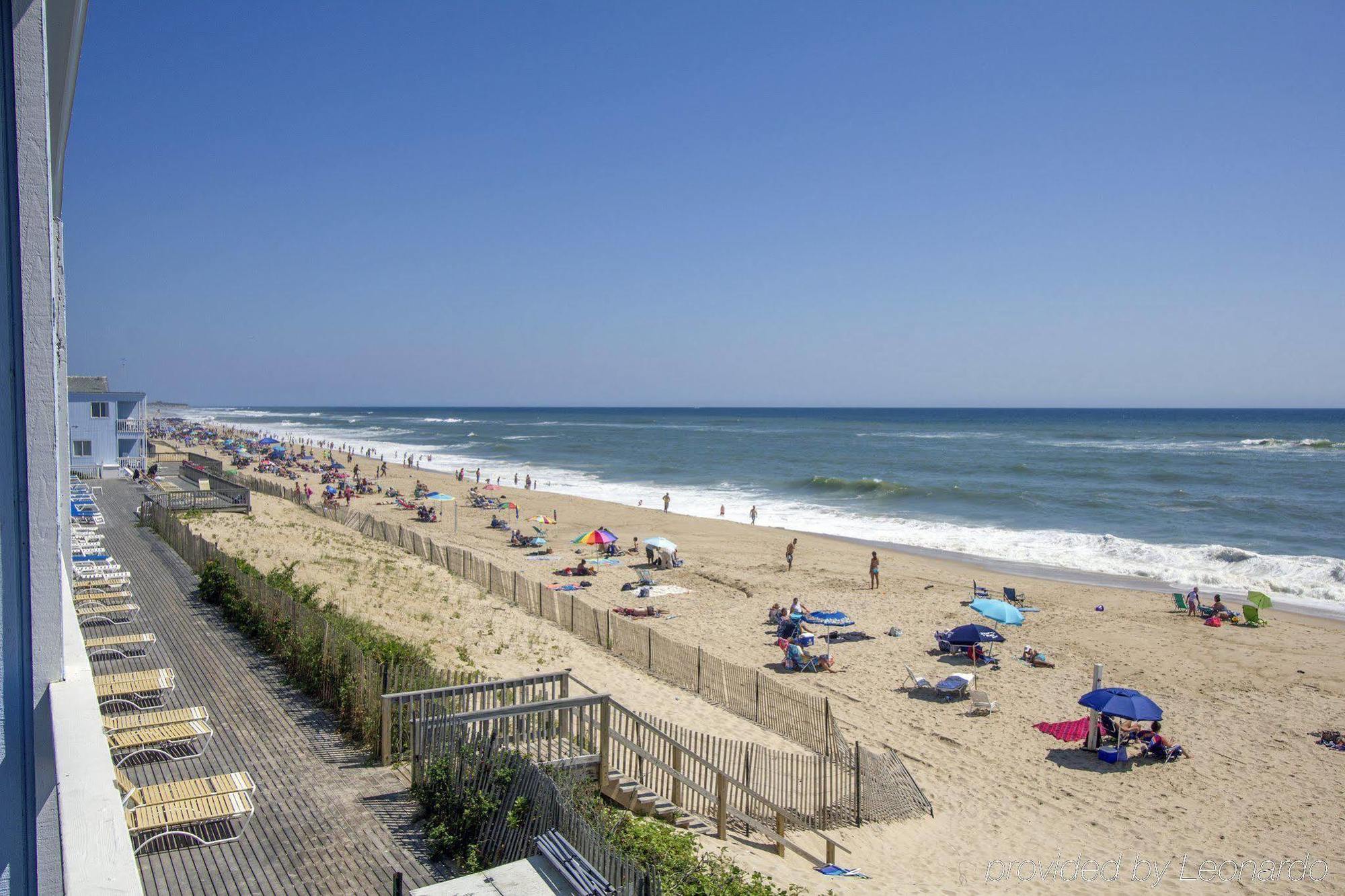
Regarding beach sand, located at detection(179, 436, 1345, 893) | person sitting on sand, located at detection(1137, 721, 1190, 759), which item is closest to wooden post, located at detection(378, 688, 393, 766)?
beach sand, located at detection(179, 436, 1345, 893)

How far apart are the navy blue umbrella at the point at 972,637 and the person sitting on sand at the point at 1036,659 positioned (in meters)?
0.76

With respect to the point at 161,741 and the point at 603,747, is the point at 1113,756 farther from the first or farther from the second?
the point at 161,741

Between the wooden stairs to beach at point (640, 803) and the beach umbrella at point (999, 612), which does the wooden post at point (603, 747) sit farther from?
the beach umbrella at point (999, 612)

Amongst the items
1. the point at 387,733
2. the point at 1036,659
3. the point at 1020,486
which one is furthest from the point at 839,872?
the point at 1020,486

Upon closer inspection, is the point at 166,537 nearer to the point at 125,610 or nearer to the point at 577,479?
the point at 125,610

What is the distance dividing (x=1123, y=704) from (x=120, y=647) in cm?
1706

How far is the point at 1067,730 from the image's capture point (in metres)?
15.6

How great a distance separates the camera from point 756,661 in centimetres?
2023

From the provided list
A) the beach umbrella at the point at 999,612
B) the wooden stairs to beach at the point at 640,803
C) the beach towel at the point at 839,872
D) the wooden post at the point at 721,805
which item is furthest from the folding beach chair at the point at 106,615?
the beach umbrella at the point at 999,612

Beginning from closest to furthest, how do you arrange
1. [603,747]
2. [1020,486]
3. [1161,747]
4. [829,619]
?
[603,747]
[1161,747]
[829,619]
[1020,486]

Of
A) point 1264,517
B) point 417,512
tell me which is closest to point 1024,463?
point 1264,517

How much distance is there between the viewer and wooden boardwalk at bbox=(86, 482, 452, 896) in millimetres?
7562

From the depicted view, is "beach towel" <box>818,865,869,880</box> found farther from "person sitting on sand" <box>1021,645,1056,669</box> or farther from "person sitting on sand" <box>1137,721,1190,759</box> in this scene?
"person sitting on sand" <box>1021,645,1056,669</box>

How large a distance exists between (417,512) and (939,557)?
2544 cm
